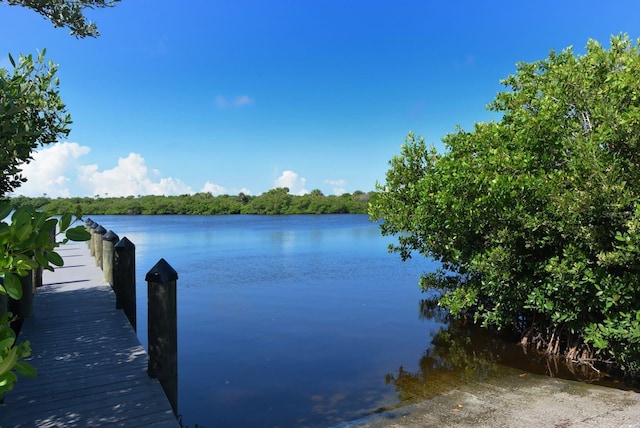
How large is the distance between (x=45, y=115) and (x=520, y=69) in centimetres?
947

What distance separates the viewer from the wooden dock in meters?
4.47

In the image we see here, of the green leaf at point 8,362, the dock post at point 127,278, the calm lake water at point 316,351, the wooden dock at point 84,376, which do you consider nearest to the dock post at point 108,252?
the calm lake water at point 316,351

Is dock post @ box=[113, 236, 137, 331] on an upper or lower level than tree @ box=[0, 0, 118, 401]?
lower

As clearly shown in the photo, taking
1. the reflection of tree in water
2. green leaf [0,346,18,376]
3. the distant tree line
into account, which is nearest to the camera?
green leaf [0,346,18,376]

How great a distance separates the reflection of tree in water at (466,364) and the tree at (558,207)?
0.41 metres

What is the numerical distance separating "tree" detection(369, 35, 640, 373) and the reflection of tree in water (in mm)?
411

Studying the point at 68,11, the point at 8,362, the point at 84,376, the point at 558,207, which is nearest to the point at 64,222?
the point at 8,362

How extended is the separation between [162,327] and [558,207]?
5.69m

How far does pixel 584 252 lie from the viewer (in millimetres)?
6551

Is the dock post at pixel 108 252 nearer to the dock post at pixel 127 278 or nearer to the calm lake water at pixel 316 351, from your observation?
the calm lake water at pixel 316 351

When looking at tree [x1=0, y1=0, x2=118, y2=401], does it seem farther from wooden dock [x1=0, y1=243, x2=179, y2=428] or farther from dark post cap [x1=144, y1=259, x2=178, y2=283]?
dark post cap [x1=144, y1=259, x2=178, y2=283]

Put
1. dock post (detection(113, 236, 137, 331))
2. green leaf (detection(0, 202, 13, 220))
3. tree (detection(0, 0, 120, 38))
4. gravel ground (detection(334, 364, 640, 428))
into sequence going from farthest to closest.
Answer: dock post (detection(113, 236, 137, 331)) → gravel ground (detection(334, 364, 640, 428)) → tree (detection(0, 0, 120, 38)) → green leaf (detection(0, 202, 13, 220))

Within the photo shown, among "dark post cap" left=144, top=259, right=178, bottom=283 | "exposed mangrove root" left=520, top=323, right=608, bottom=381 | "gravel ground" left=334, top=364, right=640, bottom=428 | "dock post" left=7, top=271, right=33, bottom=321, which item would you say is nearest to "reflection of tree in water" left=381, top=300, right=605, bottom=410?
"exposed mangrove root" left=520, top=323, right=608, bottom=381

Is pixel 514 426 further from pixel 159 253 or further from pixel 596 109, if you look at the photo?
pixel 159 253
